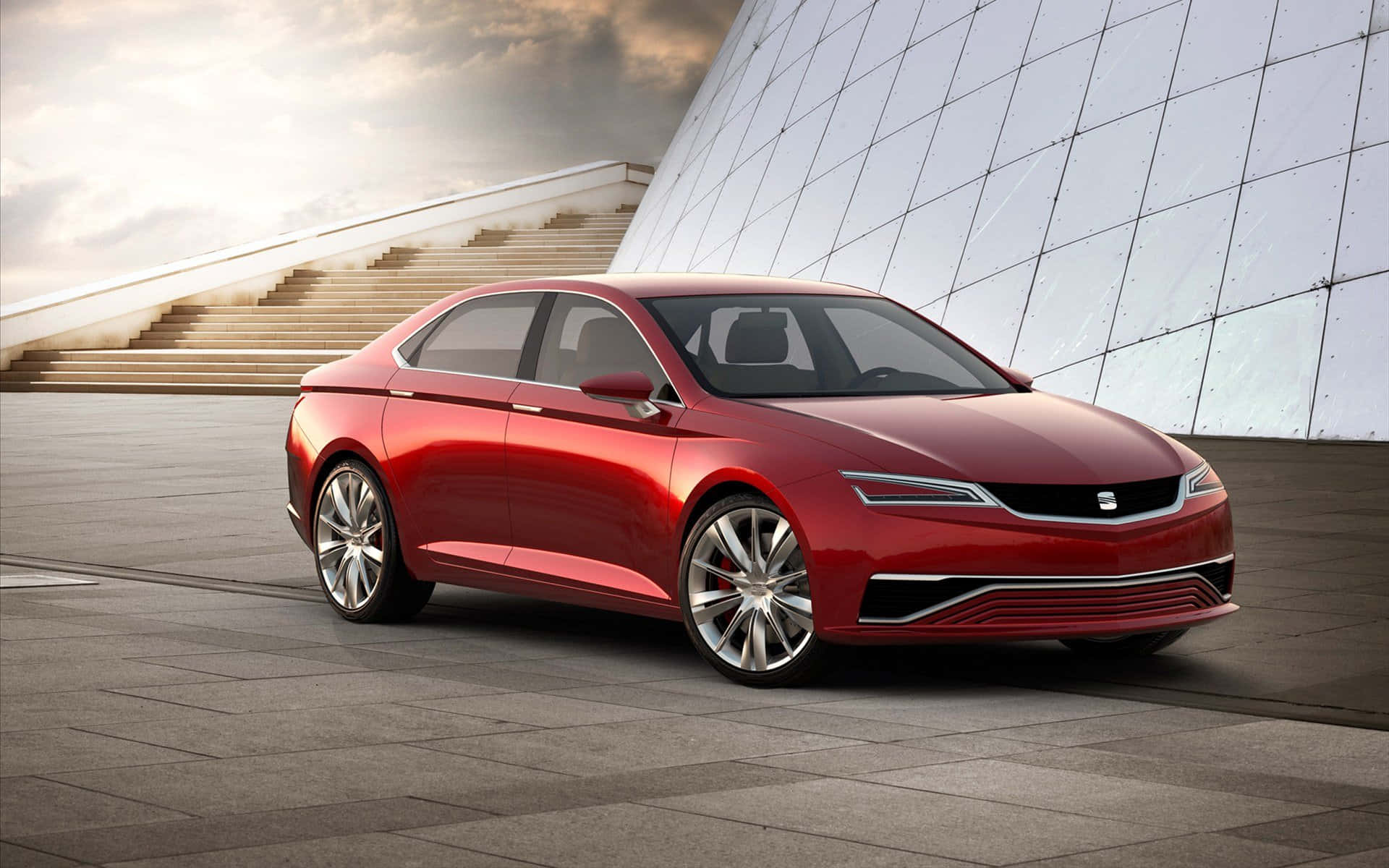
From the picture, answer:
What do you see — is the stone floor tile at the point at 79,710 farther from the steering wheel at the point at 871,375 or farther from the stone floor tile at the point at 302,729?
the steering wheel at the point at 871,375

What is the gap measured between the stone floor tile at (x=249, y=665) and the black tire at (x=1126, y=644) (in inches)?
114

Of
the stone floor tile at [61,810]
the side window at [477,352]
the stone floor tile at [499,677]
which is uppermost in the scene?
the side window at [477,352]

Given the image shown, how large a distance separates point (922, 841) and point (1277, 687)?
2506 millimetres

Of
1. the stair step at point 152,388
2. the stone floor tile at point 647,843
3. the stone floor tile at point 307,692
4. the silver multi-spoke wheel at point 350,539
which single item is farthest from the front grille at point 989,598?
the stair step at point 152,388

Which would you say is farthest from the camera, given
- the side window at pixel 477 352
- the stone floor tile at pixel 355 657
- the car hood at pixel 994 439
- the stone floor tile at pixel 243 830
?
the side window at pixel 477 352

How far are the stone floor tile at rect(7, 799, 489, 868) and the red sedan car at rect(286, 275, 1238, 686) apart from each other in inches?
78.7

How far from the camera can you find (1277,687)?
6371mm

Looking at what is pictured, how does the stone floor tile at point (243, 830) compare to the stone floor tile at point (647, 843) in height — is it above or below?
below

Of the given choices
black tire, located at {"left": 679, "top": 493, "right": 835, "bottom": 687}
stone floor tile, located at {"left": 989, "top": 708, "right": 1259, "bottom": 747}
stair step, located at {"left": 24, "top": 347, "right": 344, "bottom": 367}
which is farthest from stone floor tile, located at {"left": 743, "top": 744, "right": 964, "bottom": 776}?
stair step, located at {"left": 24, "top": 347, "right": 344, "bottom": 367}

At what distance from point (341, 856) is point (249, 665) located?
285 cm

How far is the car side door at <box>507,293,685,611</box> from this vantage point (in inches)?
270

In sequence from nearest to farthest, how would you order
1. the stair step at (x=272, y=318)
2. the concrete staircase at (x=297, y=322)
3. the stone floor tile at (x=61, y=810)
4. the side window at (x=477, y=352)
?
1. the stone floor tile at (x=61, y=810)
2. the side window at (x=477, y=352)
3. the concrete staircase at (x=297, y=322)
4. the stair step at (x=272, y=318)

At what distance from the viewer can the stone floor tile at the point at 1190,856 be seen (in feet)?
13.7

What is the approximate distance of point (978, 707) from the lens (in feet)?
20.2
